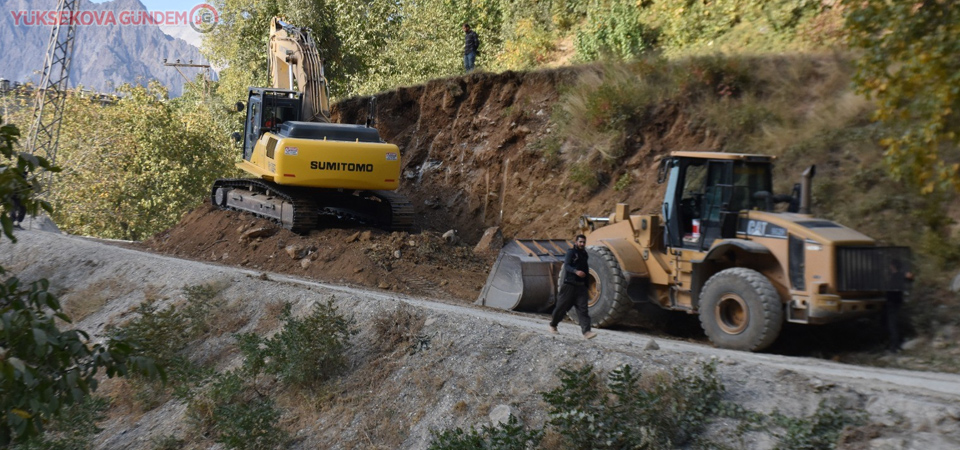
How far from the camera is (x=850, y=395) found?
646 cm

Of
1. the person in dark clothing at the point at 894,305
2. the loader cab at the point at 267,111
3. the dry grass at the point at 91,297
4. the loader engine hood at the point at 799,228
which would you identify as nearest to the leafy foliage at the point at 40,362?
the loader engine hood at the point at 799,228

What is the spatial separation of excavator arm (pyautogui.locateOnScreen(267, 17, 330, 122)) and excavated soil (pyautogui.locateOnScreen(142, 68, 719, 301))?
2986mm

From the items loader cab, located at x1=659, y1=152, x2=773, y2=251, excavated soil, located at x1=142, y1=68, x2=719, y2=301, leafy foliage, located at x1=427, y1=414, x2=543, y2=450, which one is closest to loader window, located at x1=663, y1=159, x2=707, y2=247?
loader cab, located at x1=659, y1=152, x2=773, y2=251

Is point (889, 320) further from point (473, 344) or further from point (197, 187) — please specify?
point (197, 187)

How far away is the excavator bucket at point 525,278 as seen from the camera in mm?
12852

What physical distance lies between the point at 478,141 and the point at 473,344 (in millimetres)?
13026

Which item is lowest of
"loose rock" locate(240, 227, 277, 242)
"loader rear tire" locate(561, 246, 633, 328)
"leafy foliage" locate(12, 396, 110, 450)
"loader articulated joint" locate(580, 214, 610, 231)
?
"leafy foliage" locate(12, 396, 110, 450)

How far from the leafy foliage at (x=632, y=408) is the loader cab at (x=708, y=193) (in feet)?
11.2

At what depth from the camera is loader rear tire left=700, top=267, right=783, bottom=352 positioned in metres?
9.13

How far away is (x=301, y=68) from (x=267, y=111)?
1.55 m

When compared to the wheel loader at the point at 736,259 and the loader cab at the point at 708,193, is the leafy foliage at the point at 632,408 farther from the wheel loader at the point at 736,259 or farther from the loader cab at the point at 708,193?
the loader cab at the point at 708,193

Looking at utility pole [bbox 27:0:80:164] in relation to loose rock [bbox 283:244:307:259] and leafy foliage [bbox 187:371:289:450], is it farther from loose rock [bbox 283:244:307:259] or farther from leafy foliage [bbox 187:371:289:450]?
leafy foliage [bbox 187:371:289:450]

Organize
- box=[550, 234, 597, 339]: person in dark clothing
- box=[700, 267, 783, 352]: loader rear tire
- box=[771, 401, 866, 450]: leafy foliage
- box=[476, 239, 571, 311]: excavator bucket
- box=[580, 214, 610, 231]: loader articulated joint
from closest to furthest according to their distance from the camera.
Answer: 1. box=[771, 401, 866, 450]: leafy foliage
2. box=[700, 267, 783, 352]: loader rear tire
3. box=[550, 234, 597, 339]: person in dark clothing
4. box=[580, 214, 610, 231]: loader articulated joint
5. box=[476, 239, 571, 311]: excavator bucket

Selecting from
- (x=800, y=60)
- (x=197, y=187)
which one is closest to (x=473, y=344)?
(x=800, y=60)
